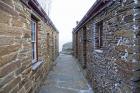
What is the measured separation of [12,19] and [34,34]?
3696mm

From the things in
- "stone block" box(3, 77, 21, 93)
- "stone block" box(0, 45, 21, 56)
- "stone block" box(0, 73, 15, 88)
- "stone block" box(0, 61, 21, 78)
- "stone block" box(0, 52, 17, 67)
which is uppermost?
"stone block" box(0, 45, 21, 56)

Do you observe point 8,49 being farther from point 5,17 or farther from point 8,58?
point 5,17

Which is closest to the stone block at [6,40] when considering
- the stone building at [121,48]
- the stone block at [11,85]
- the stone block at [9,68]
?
the stone block at [9,68]

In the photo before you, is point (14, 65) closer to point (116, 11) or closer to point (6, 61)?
point (6, 61)

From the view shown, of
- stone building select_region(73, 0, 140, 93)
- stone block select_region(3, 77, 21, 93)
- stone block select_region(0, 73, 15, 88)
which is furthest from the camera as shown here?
stone building select_region(73, 0, 140, 93)

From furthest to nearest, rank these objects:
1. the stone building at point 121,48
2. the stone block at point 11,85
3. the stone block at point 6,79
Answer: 1. the stone building at point 121,48
2. the stone block at point 11,85
3. the stone block at point 6,79

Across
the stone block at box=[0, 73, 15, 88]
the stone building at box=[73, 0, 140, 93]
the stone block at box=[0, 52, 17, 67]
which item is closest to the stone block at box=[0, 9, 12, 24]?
the stone block at box=[0, 52, 17, 67]

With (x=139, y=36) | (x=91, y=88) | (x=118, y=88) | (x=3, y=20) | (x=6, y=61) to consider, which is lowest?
(x=91, y=88)

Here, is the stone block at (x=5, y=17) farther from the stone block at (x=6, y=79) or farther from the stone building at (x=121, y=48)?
the stone building at (x=121, y=48)

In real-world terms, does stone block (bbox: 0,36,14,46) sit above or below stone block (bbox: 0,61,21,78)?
above

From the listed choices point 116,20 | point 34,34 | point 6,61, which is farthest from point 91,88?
point 6,61

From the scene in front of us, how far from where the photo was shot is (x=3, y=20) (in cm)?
324

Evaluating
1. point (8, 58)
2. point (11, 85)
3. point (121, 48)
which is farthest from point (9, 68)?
point (121, 48)

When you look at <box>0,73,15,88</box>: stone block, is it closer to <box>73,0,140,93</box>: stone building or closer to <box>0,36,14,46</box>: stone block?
<box>0,36,14,46</box>: stone block
